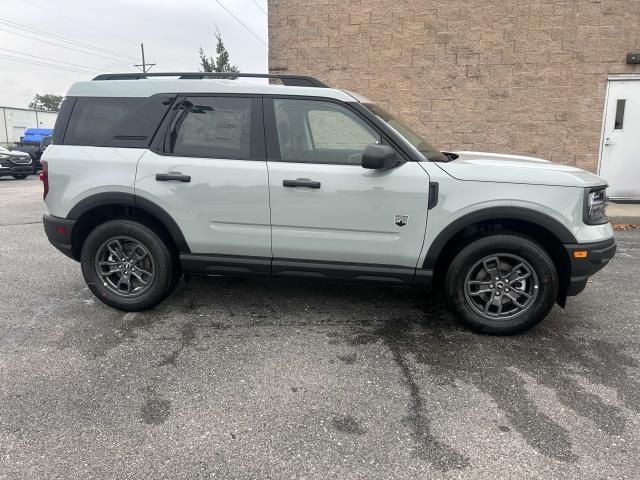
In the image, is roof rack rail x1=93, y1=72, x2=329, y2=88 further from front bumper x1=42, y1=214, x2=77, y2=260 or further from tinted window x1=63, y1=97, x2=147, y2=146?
front bumper x1=42, y1=214, x2=77, y2=260

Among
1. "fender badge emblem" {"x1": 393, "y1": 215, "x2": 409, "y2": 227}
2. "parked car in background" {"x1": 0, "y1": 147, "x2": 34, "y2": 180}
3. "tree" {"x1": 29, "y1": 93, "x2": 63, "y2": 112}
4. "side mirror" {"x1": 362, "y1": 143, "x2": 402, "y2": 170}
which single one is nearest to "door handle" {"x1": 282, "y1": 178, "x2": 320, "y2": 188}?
"side mirror" {"x1": 362, "y1": 143, "x2": 402, "y2": 170}

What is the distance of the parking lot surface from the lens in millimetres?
2365

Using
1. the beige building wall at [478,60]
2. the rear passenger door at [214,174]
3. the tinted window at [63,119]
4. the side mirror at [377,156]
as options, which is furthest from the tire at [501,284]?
the beige building wall at [478,60]

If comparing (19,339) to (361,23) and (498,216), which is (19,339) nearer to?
(498,216)

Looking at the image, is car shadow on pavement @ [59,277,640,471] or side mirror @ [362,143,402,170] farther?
side mirror @ [362,143,402,170]

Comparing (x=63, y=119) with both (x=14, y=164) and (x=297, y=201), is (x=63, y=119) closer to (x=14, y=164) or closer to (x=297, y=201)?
(x=297, y=201)

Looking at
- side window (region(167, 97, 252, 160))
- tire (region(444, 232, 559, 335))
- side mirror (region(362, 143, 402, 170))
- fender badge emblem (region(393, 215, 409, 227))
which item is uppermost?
side window (region(167, 97, 252, 160))

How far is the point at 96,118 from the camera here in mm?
4039

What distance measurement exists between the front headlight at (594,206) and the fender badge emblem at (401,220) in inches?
50.4

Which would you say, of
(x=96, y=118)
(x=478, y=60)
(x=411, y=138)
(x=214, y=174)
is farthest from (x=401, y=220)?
(x=478, y=60)

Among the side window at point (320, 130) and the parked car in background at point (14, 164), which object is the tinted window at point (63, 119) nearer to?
the side window at point (320, 130)

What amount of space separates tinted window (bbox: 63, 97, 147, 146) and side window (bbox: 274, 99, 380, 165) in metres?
1.23

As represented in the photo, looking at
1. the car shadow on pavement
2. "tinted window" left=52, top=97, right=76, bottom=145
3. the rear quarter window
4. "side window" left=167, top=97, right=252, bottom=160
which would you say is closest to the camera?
the car shadow on pavement

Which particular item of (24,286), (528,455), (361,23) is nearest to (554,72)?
(361,23)
